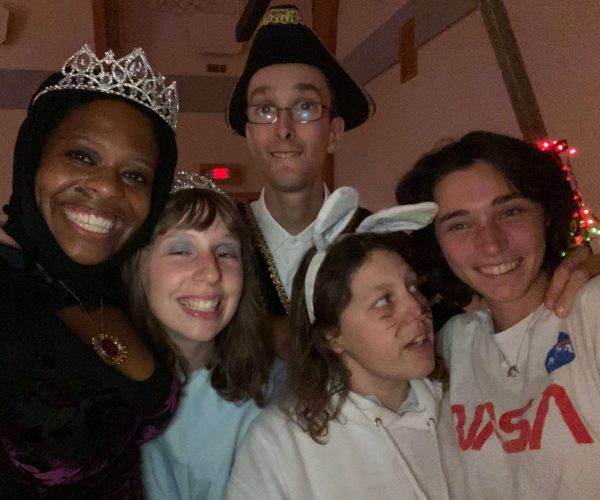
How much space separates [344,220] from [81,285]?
2.27ft

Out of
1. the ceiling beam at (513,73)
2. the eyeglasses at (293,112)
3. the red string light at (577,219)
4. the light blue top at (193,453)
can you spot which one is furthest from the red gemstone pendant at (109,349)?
the ceiling beam at (513,73)

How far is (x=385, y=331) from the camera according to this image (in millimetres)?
1342

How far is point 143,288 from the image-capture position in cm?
147

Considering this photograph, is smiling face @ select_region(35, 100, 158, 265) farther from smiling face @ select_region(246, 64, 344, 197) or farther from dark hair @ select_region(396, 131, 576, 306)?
dark hair @ select_region(396, 131, 576, 306)

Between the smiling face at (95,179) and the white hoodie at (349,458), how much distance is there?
0.60 metres

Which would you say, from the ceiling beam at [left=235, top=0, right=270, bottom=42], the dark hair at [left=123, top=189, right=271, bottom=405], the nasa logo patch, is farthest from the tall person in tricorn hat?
the ceiling beam at [left=235, top=0, right=270, bottom=42]

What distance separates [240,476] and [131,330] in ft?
1.49

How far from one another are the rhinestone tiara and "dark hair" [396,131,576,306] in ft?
2.47

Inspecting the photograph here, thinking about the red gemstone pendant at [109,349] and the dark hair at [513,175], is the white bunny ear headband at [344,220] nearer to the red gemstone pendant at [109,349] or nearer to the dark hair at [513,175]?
the dark hair at [513,175]

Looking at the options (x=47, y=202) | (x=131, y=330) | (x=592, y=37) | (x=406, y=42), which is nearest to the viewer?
(x=47, y=202)

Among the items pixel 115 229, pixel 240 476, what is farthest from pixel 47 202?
pixel 240 476

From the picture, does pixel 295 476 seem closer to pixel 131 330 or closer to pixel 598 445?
pixel 131 330

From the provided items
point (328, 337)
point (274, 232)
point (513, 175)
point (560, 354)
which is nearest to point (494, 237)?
point (513, 175)

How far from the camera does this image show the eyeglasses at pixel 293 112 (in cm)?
194
